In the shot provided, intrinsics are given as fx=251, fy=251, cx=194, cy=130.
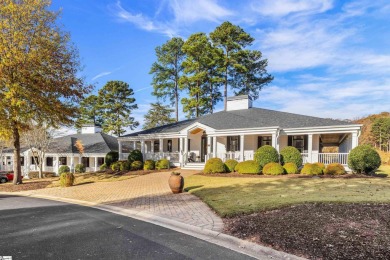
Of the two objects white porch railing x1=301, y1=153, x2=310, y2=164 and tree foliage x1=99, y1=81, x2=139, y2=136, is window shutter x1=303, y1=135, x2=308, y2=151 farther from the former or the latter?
tree foliage x1=99, y1=81, x2=139, y2=136

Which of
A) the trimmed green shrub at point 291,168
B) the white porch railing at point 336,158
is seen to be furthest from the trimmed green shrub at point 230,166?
the white porch railing at point 336,158

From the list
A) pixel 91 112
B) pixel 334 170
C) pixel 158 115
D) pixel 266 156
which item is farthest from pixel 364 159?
pixel 91 112

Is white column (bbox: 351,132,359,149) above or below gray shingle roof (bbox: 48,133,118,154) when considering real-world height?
above

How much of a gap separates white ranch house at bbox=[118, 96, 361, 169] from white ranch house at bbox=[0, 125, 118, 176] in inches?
330

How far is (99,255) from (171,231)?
71.7 inches

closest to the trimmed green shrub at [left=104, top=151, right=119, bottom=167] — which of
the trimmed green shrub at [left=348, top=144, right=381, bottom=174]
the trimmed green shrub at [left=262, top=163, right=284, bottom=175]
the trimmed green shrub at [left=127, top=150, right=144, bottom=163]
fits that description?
the trimmed green shrub at [left=127, top=150, right=144, bottom=163]

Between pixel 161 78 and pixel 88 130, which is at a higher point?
pixel 161 78

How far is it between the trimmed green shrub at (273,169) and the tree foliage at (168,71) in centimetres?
2456

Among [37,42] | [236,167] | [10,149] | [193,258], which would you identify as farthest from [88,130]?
[193,258]

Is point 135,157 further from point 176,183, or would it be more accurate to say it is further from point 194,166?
point 176,183

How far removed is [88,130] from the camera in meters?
37.6

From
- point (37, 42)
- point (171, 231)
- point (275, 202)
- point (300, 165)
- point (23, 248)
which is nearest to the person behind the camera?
point (23, 248)

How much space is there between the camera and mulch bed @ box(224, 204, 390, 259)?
4.11 meters

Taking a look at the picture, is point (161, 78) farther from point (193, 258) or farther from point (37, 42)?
point (193, 258)
